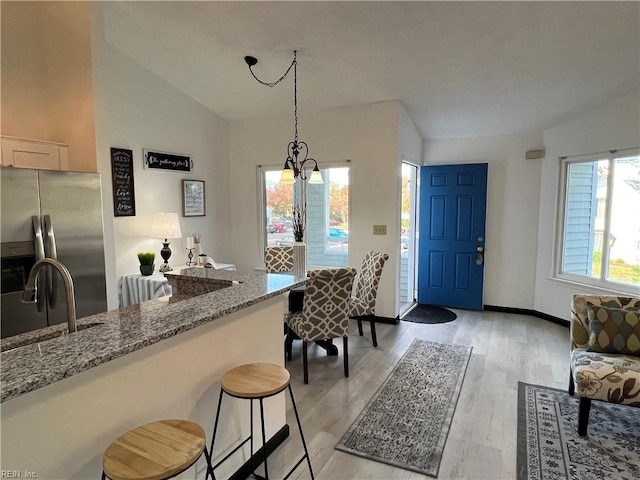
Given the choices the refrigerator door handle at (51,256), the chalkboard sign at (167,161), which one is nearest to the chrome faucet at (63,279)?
the refrigerator door handle at (51,256)

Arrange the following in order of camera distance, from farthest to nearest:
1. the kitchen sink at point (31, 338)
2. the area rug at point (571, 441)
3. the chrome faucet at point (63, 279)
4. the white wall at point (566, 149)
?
the white wall at point (566, 149), the area rug at point (571, 441), the kitchen sink at point (31, 338), the chrome faucet at point (63, 279)

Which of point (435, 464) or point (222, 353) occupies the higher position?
point (222, 353)

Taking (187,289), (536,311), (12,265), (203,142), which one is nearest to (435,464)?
(187,289)

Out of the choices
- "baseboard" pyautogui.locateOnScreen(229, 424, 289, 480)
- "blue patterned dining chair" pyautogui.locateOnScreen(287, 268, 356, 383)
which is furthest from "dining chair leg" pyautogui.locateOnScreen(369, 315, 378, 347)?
"baseboard" pyautogui.locateOnScreen(229, 424, 289, 480)

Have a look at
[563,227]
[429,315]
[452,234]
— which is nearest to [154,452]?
[429,315]

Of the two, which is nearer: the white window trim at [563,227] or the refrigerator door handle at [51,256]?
the refrigerator door handle at [51,256]

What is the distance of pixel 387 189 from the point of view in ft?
14.8

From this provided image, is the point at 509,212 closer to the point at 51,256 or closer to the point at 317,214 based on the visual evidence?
the point at 317,214

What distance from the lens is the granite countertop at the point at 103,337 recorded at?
104cm

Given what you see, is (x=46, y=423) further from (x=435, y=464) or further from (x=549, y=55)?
(x=549, y=55)

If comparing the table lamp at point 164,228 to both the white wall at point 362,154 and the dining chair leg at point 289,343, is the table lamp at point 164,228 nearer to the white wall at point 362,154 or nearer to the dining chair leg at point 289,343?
the white wall at point 362,154

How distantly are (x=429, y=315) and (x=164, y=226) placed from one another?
3575 mm

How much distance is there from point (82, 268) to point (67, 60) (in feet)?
5.54

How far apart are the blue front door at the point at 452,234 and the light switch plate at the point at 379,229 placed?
3.83 ft
